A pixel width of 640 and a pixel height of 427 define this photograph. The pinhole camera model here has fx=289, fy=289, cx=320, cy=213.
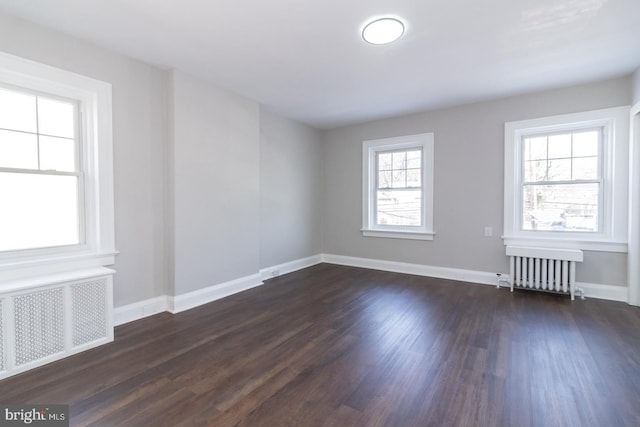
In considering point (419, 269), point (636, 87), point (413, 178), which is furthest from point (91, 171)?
point (636, 87)

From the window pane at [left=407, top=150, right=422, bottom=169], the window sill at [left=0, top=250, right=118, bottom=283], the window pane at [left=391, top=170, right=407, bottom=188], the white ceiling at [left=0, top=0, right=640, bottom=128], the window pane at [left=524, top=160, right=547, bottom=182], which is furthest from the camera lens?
the window pane at [left=391, top=170, right=407, bottom=188]

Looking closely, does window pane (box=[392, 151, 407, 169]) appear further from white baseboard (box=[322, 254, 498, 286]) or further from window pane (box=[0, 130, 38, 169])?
window pane (box=[0, 130, 38, 169])

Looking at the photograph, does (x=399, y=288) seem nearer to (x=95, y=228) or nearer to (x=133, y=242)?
(x=133, y=242)

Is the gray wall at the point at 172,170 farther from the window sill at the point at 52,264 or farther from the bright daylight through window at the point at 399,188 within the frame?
the bright daylight through window at the point at 399,188

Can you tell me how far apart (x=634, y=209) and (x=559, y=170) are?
86 cm

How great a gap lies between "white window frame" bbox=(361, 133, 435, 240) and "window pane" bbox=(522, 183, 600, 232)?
1273 mm

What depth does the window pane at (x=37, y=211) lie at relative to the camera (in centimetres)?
228

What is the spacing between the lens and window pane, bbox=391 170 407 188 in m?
4.97

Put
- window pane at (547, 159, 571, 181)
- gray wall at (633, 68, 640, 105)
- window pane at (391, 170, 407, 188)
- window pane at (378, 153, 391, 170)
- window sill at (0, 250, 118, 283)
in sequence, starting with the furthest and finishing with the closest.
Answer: window pane at (378, 153, 391, 170) < window pane at (391, 170, 407, 188) < window pane at (547, 159, 571, 181) < gray wall at (633, 68, 640, 105) < window sill at (0, 250, 118, 283)

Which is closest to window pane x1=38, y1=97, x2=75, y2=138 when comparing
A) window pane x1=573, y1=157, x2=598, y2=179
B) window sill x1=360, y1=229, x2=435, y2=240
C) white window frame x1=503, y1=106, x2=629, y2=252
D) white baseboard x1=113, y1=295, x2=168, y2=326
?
white baseboard x1=113, y1=295, x2=168, y2=326

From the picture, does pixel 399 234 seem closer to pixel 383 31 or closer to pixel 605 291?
pixel 605 291

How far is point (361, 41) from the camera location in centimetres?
256

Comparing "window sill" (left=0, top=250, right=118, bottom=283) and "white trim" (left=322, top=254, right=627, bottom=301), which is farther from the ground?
"window sill" (left=0, top=250, right=118, bottom=283)

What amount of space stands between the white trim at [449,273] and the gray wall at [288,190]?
70 centimetres
